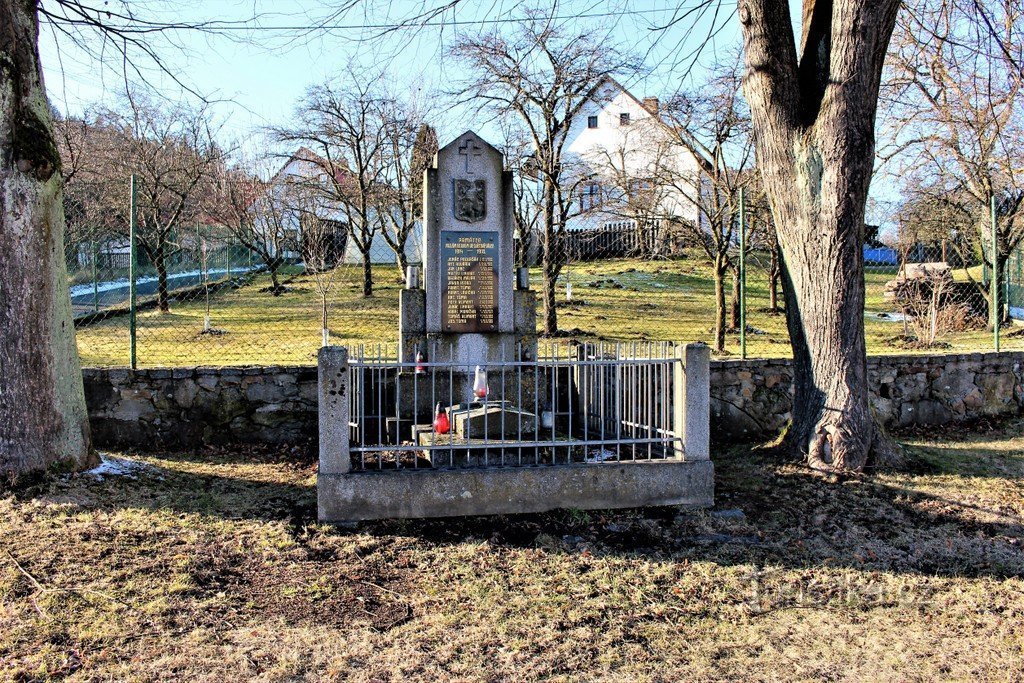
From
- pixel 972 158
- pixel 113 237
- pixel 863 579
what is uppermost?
pixel 972 158

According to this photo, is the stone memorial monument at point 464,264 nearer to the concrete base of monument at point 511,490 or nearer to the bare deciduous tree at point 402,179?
the concrete base of monument at point 511,490

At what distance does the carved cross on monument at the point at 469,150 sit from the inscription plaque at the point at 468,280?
0.71m

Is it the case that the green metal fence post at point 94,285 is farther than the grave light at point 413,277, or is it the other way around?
the green metal fence post at point 94,285

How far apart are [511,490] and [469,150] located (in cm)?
362

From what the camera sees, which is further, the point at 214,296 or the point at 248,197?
the point at 248,197

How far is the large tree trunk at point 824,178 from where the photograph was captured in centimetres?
677

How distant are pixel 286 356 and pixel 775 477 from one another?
8.07 m

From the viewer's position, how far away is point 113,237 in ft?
56.9

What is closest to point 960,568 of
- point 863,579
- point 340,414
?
point 863,579

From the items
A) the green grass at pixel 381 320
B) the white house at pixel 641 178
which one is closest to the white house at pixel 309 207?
the green grass at pixel 381 320

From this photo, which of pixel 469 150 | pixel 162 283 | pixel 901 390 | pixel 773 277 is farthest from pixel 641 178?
pixel 162 283

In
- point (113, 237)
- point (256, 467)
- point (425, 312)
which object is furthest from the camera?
point (113, 237)

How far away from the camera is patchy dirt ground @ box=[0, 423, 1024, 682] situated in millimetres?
3699

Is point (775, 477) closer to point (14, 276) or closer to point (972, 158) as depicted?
point (14, 276)
